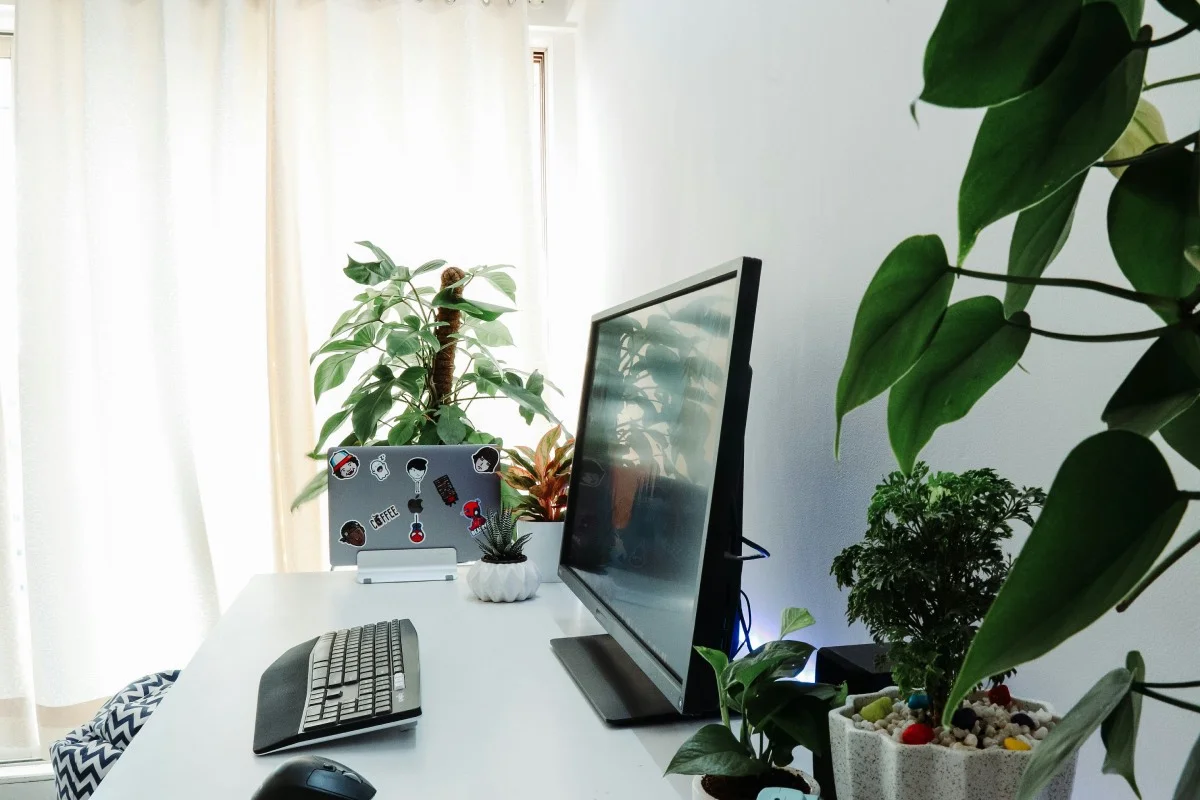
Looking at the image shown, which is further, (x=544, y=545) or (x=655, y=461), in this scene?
(x=544, y=545)

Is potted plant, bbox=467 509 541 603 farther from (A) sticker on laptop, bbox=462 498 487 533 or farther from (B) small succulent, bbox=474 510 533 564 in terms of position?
(A) sticker on laptop, bbox=462 498 487 533

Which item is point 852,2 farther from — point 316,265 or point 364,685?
point 316,265

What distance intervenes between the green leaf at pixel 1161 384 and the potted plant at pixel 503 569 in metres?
1.35

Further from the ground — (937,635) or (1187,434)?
(1187,434)

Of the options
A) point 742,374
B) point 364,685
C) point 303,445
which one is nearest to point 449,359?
point 303,445

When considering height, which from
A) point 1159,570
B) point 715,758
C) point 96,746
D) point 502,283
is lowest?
point 96,746

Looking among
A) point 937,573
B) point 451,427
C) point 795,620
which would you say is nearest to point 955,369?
point 937,573

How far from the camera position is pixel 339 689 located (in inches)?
40.4

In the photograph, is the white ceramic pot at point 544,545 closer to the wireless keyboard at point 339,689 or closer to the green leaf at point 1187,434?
the wireless keyboard at point 339,689

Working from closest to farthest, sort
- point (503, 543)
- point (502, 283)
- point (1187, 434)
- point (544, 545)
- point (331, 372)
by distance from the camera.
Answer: point (1187, 434) < point (503, 543) < point (544, 545) < point (331, 372) < point (502, 283)

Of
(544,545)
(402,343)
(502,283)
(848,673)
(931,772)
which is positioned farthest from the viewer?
(502,283)

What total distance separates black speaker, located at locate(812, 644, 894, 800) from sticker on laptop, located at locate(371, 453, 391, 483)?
114 cm

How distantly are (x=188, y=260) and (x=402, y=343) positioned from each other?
3.53ft

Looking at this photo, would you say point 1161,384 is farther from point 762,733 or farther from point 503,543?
point 503,543
